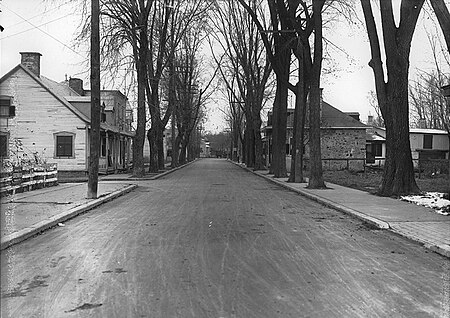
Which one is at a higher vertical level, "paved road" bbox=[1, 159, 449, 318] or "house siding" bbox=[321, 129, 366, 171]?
"house siding" bbox=[321, 129, 366, 171]

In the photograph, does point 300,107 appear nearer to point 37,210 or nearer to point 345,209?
point 345,209

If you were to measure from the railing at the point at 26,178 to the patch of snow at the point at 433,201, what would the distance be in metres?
12.2

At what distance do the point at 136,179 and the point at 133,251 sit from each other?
2200 centimetres

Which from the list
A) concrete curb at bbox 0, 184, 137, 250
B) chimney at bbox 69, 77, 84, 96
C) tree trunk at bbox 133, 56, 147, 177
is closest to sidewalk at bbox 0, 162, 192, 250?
concrete curb at bbox 0, 184, 137, 250

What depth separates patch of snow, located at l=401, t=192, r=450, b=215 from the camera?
13922 millimetres

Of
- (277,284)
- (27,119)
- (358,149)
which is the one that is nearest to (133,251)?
(277,284)

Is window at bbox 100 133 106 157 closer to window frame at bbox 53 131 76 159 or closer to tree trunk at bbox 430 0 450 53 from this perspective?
window frame at bbox 53 131 76 159

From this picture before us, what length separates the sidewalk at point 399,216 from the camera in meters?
9.72

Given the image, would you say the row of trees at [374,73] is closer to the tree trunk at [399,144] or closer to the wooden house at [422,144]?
the tree trunk at [399,144]

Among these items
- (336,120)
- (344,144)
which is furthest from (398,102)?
(336,120)

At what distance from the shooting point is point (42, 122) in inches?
1321

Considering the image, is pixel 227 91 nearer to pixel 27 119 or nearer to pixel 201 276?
pixel 27 119

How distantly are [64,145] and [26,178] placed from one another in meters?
15.5

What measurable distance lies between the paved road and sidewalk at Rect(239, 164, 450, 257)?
321mm
